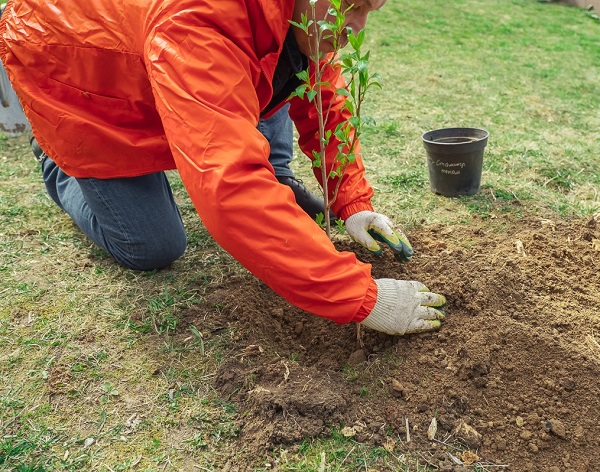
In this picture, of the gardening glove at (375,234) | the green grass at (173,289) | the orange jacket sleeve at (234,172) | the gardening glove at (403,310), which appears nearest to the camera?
the orange jacket sleeve at (234,172)

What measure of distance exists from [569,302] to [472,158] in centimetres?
121

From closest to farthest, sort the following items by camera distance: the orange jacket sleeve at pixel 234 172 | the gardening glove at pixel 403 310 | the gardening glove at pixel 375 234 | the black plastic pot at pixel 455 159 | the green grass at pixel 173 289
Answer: the orange jacket sleeve at pixel 234 172, the green grass at pixel 173 289, the gardening glove at pixel 403 310, the gardening glove at pixel 375 234, the black plastic pot at pixel 455 159

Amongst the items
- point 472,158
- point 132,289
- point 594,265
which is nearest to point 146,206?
point 132,289

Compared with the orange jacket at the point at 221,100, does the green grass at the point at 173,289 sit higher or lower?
lower

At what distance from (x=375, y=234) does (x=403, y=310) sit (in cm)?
72

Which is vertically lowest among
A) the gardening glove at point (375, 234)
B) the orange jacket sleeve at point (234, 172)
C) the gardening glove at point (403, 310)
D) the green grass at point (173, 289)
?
the green grass at point (173, 289)

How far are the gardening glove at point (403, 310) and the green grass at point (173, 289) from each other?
10.0 inches

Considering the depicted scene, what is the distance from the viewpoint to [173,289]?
270 cm

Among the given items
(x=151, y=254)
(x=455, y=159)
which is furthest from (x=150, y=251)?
(x=455, y=159)

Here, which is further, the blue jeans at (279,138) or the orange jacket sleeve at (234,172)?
the blue jeans at (279,138)

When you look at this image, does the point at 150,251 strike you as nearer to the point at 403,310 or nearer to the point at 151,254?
the point at 151,254

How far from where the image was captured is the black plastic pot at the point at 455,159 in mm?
3373

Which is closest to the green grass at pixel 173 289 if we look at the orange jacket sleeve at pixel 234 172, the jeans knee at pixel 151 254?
the jeans knee at pixel 151 254

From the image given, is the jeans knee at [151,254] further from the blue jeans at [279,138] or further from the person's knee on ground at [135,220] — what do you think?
the blue jeans at [279,138]
